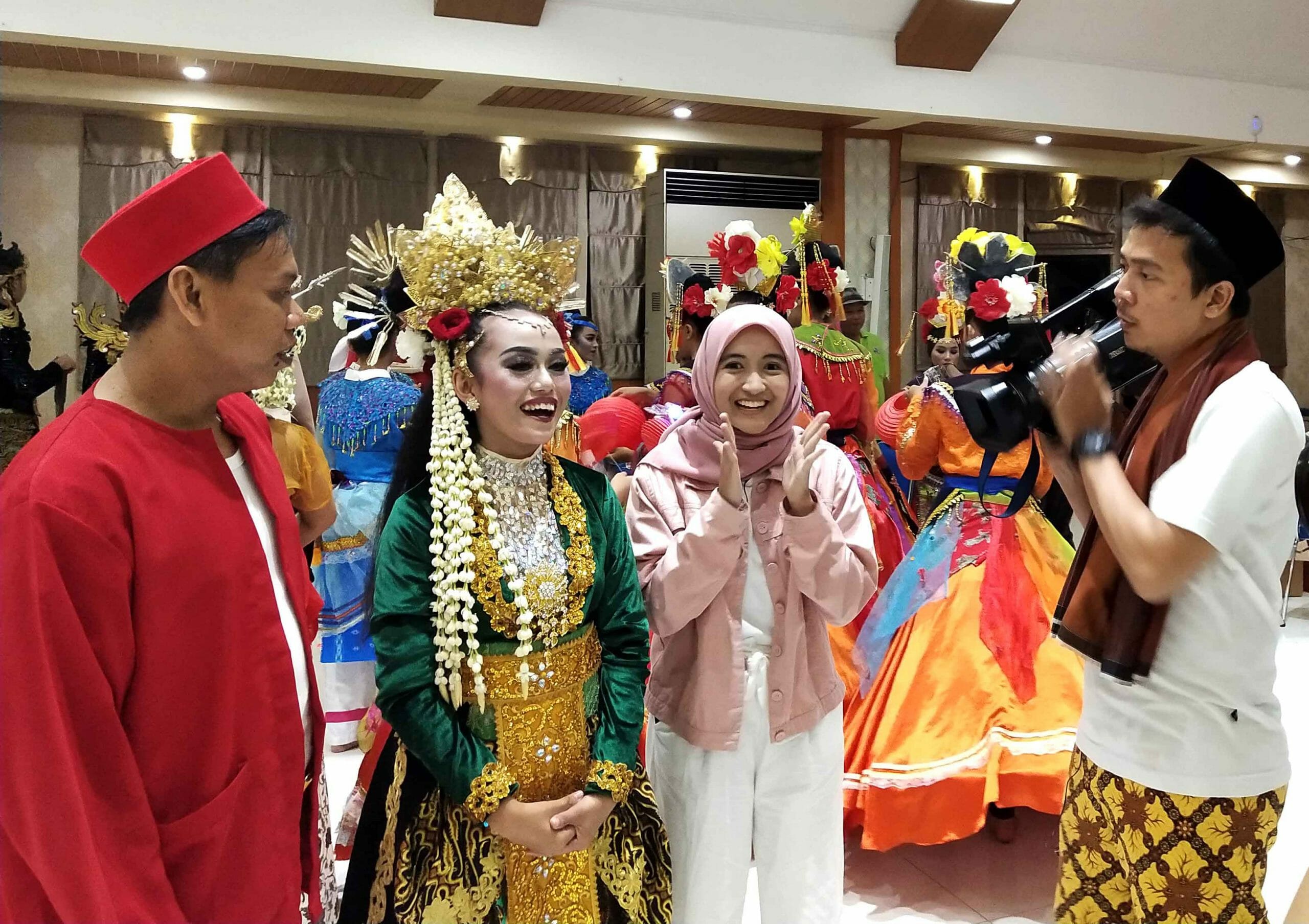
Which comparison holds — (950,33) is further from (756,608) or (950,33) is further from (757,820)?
(757,820)

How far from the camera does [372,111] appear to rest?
272 inches

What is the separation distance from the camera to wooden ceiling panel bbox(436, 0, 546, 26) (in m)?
5.51

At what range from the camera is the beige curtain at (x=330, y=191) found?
7055 millimetres

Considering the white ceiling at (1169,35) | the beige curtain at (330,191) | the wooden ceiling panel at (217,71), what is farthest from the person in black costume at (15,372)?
the white ceiling at (1169,35)

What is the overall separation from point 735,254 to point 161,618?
3133mm

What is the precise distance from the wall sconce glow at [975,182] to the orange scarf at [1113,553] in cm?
766

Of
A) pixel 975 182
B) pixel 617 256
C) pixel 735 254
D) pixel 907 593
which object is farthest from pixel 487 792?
pixel 975 182

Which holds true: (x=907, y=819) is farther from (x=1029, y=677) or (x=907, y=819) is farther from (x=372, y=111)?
(x=372, y=111)

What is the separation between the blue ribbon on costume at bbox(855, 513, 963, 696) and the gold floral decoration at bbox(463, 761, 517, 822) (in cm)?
163

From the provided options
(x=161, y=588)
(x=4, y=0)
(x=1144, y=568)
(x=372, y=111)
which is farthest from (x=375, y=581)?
(x=372, y=111)

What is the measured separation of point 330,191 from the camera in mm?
7152

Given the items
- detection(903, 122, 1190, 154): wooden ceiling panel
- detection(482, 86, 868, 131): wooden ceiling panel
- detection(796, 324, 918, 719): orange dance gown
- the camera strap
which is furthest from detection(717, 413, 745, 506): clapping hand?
detection(903, 122, 1190, 154): wooden ceiling panel

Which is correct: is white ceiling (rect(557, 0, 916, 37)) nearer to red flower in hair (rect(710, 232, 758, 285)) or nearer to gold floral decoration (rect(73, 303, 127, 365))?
red flower in hair (rect(710, 232, 758, 285))

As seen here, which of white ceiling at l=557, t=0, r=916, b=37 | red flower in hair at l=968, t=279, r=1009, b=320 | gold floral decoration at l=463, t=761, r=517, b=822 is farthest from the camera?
white ceiling at l=557, t=0, r=916, b=37
